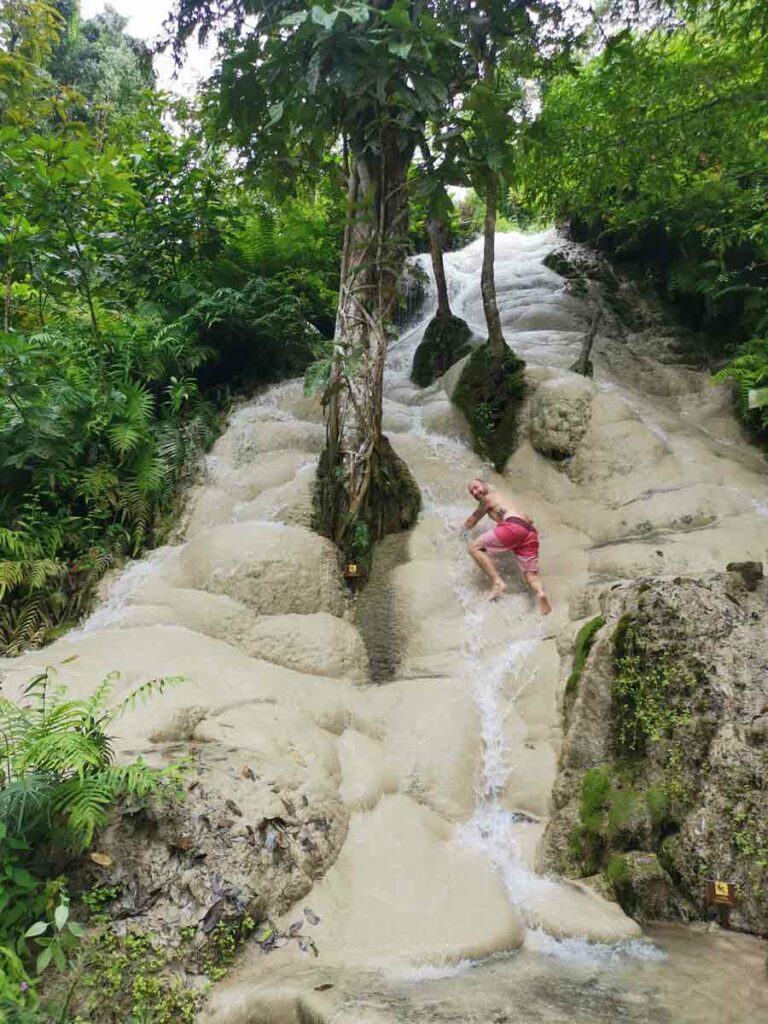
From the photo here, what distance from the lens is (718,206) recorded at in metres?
9.55

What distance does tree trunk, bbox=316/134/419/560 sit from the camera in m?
5.93

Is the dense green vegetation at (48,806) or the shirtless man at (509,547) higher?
the shirtless man at (509,547)

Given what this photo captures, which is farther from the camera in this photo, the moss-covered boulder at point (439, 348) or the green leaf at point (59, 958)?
the moss-covered boulder at point (439, 348)

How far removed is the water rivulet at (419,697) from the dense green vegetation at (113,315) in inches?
22.4

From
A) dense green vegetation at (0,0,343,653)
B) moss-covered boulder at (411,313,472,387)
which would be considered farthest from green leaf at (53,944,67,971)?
moss-covered boulder at (411,313,472,387)

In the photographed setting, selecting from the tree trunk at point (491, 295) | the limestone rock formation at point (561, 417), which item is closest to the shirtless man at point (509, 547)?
the limestone rock formation at point (561, 417)

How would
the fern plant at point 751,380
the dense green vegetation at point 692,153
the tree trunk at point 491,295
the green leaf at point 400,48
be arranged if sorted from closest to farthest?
1. the green leaf at point 400,48
2. the dense green vegetation at point 692,153
3. the fern plant at point 751,380
4. the tree trunk at point 491,295

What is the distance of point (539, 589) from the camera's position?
17.4ft

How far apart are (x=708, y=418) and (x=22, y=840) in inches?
339

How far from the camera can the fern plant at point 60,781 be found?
8.48 ft

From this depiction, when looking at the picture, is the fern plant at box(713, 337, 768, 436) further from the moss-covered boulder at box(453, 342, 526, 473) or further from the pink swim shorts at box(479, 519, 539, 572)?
the pink swim shorts at box(479, 519, 539, 572)

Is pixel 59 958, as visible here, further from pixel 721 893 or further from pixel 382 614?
pixel 382 614

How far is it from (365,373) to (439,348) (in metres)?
4.22

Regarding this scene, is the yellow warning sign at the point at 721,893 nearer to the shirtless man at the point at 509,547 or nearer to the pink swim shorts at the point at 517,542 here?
the shirtless man at the point at 509,547
